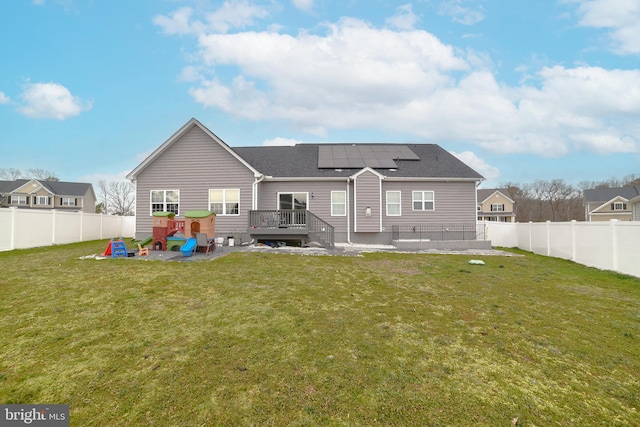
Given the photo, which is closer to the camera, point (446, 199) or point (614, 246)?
point (614, 246)

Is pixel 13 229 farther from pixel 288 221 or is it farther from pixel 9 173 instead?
pixel 9 173

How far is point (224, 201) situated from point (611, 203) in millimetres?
58657

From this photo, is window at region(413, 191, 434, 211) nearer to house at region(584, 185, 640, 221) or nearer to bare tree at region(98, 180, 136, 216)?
house at region(584, 185, 640, 221)

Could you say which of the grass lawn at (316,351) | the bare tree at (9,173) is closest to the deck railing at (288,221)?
the grass lawn at (316,351)

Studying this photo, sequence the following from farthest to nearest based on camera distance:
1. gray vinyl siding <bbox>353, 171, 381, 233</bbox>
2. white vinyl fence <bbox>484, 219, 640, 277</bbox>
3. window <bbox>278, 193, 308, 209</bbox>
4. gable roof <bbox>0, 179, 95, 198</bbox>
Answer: gable roof <bbox>0, 179, 95, 198</bbox>, window <bbox>278, 193, 308, 209</bbox>, gray vinyl siding <bbox>353, 171, 381, 233</bbox>, white vinyl fence <bbox>484, 219, 640, 277</bbox>

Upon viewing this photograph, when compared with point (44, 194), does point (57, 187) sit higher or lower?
higher

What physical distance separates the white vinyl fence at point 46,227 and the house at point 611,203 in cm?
Answer: 6390

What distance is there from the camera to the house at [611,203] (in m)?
42.9

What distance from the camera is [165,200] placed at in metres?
16.0

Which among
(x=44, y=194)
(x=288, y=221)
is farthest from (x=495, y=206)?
(x=44, y=194)

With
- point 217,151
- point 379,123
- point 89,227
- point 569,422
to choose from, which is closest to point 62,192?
point 89,227

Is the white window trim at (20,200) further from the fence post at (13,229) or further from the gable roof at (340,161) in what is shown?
the fence post at (13,229)

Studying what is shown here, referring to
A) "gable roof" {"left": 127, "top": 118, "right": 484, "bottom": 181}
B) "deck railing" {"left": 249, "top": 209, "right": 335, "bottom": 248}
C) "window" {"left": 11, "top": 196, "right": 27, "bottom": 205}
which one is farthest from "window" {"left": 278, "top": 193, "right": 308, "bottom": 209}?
"window" {"left": 11, "top": 196, "right": 27, "bottom": 205}

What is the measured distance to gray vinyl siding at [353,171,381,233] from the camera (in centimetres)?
1678
